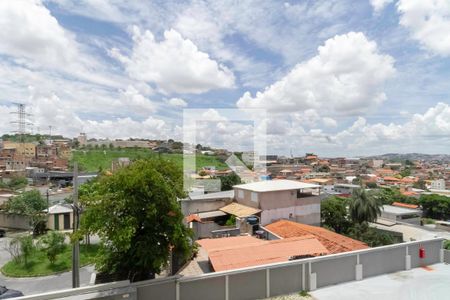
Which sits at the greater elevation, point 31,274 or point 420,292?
point 420,292

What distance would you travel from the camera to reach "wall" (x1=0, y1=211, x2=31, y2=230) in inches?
1101

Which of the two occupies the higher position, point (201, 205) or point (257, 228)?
point (201, 205)

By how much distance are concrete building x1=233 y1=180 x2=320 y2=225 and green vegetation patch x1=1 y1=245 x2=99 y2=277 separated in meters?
11.1

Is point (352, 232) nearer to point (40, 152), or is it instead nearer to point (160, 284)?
point (160, 284)

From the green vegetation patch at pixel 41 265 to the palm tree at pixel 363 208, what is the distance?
25.6 metres

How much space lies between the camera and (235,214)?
20.3m

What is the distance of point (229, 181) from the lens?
37719 mm

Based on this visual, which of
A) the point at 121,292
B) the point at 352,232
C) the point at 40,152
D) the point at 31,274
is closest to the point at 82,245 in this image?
the point at 31,274

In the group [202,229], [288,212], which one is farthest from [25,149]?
[288,212]

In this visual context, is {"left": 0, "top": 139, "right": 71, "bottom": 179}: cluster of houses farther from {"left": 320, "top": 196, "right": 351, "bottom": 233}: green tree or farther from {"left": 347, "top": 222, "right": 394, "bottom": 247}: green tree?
{"left": 347, "top": 222, "right": 394, "bottom": 247}: green tree

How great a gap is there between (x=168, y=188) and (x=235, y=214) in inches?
544

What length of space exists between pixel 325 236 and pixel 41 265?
16.5m

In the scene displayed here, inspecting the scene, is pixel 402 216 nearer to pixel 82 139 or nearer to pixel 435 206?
pixel 435 206

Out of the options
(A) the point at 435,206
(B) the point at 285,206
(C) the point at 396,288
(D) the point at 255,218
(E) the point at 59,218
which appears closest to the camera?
(C) the point at 396,288
